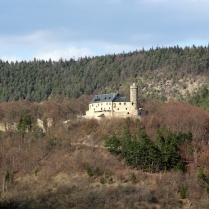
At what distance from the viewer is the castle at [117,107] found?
7681 cm

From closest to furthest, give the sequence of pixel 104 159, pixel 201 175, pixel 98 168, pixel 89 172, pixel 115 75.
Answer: pixel 201 175 → pixel 89 172 → pixel 98 168 → pixel 104 159 → pixel 115 75

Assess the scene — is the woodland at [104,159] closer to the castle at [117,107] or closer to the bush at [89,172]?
the bush at [89,172]

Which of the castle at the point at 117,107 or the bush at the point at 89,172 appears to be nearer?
the bush at the point at 89,172

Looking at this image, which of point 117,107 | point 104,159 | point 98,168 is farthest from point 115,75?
point 98,168

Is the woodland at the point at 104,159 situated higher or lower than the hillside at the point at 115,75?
lower

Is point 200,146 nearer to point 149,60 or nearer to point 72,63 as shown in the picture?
point 149,60

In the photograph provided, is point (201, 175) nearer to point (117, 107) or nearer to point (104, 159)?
point (104, 159)

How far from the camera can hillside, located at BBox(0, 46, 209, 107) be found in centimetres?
13312

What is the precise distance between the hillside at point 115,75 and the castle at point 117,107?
42572mm

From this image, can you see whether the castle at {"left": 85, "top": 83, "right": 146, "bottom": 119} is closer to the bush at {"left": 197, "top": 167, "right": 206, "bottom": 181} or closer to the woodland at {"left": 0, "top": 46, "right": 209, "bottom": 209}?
the woodland at {"left": 0, "top": 46, "right": 209, "bottom": 209}

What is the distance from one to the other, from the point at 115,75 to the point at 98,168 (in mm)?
81997

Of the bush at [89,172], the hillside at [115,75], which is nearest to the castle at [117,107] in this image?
the bush at [89,172]

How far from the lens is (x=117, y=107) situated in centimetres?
7806

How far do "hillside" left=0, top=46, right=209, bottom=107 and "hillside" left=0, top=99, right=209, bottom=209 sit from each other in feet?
156
